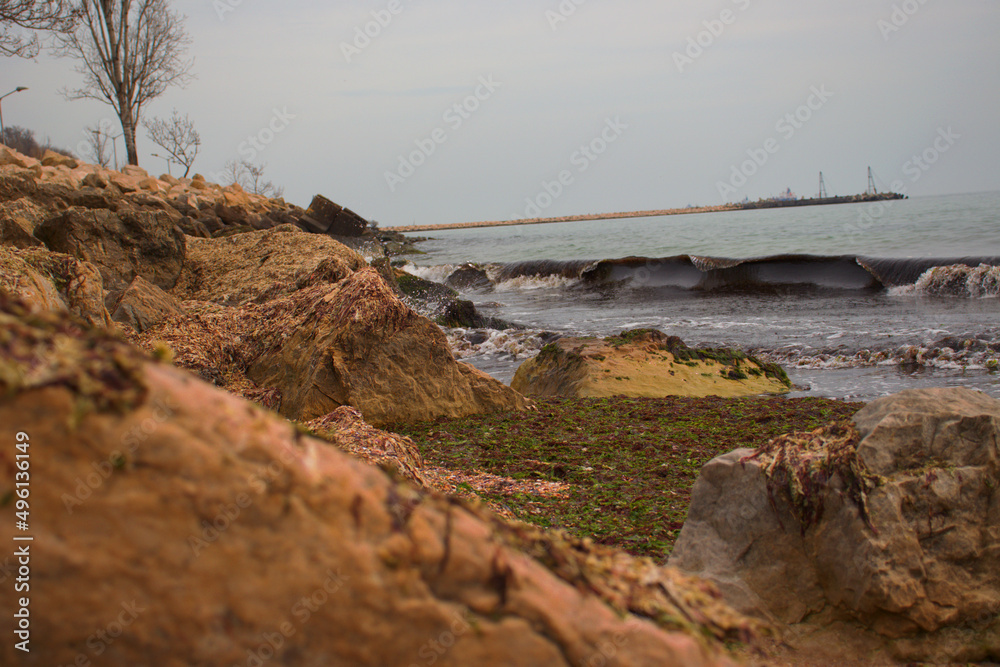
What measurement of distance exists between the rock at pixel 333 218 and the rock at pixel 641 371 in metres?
20.1

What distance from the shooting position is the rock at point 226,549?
117 cm

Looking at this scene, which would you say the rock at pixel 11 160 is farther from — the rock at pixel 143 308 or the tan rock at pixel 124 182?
the rock at pixel 143 308

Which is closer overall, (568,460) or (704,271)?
(568,460)

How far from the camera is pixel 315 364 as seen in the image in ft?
20.8

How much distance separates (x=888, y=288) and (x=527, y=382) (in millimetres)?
15481

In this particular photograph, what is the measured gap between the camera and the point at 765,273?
25.2m

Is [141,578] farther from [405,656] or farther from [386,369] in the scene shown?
[386,369]

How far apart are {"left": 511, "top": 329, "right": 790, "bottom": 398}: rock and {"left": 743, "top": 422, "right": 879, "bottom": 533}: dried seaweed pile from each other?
17.2 feet

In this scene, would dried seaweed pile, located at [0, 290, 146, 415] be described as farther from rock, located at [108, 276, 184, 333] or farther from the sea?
the sea

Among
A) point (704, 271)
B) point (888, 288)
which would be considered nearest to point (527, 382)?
point (888, 288)

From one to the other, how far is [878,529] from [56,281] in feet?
17.3

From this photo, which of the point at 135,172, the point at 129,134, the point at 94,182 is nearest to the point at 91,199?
the point at 94,182

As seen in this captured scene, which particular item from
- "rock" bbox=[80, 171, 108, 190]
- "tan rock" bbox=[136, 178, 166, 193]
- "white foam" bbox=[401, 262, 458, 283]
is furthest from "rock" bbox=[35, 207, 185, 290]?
"white foam" bbox=[401, 262, 458, 283]

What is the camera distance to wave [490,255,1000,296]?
1909 centimetres
